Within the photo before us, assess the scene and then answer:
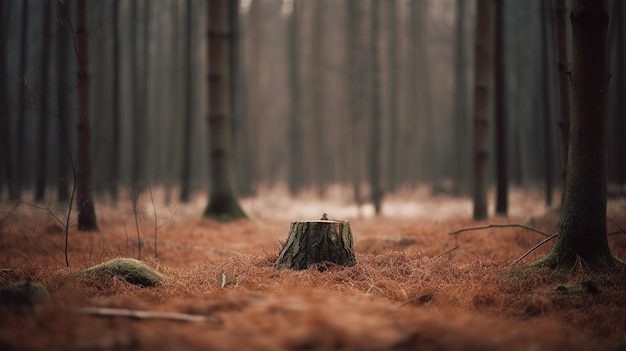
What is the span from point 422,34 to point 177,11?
42.5ft

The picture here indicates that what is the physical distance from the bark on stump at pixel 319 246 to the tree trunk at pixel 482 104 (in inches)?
241

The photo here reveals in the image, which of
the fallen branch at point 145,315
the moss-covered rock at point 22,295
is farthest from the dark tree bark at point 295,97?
the fallen branch at point 145,315

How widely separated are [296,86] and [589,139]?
819 inches

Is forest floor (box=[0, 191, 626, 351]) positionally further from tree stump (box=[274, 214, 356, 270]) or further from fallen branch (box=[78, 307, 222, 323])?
tree stump (box=[274, 214, 356, 270])

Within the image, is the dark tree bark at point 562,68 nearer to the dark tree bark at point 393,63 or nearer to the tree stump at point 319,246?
the tree stump at point 319,246

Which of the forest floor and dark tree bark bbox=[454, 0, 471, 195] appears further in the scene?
dark tree bark bbox=[454, 0, 471, 195]

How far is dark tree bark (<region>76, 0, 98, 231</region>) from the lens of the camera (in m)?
8.47

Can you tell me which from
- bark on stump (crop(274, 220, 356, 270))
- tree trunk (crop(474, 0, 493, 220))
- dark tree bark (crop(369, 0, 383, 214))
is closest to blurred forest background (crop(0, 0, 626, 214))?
dark tree bark (crop(369, 0, 383, 214))

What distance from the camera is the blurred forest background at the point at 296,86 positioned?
1466cm

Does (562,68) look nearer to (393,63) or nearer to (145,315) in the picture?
(145,315)

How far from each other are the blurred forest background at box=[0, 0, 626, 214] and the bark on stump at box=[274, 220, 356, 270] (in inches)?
253

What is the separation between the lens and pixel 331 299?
3.66 metres

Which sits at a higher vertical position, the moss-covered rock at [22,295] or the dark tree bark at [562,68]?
the dark tree bark at [562,68]

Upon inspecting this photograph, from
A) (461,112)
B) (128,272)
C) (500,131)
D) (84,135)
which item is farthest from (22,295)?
(461,112)
